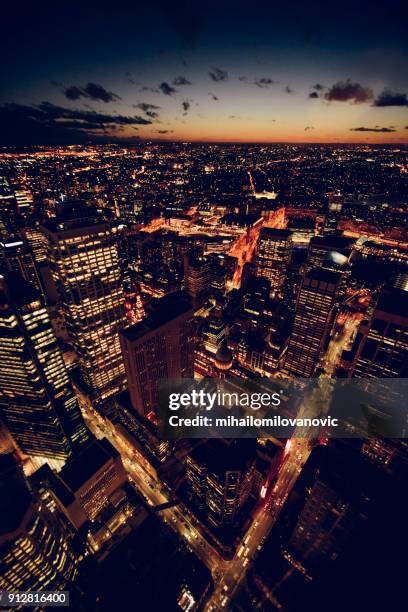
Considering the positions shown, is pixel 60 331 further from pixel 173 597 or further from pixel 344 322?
pixel 344 322

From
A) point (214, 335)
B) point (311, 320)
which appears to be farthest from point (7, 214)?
point (311, 320)

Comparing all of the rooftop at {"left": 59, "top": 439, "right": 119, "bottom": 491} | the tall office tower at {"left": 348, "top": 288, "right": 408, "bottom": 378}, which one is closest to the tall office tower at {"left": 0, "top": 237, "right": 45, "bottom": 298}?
the rooftop at {"left": 59, "top": 439, "right": 119, "bottom": 491}

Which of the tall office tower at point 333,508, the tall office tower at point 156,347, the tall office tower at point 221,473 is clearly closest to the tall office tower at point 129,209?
the tall office tower at point 156,347

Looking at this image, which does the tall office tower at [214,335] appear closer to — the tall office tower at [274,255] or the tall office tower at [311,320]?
the tall office tower at [311,320]

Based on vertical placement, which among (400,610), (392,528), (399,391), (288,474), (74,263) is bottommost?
(288,474)

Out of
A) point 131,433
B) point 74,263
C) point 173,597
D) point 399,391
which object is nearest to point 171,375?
point 131,433

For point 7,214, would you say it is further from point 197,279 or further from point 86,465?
point 86,465

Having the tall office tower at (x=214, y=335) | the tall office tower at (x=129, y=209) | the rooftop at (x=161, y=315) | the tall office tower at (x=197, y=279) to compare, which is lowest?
the tall office tower at (x=214, y=335)
